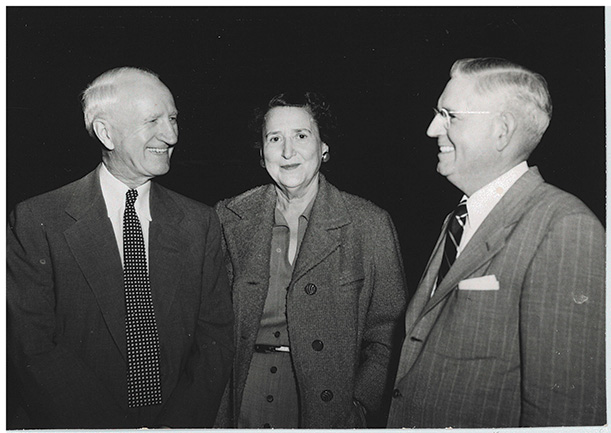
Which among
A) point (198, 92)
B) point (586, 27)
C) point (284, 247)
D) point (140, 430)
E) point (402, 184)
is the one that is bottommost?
point (140, 430)

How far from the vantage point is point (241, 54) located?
252 cm

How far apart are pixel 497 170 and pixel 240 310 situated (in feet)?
3.43

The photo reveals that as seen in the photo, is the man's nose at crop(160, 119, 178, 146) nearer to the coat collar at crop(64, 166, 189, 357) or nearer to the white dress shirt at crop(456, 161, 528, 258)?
the coat collar at crop(64, 166, 189, 357)

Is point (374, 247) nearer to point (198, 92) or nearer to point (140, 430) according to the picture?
point (198, 92)

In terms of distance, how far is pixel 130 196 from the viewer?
8.04ft

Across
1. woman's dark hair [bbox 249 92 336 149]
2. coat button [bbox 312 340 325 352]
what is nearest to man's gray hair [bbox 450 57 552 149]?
woman's dark hair [bbox 249 92 336 149]

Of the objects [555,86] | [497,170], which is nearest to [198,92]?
[497,170]

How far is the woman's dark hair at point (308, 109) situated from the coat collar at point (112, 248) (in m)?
0.44

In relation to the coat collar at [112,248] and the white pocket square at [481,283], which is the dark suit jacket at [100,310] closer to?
Result: the coat collar at [112,248]

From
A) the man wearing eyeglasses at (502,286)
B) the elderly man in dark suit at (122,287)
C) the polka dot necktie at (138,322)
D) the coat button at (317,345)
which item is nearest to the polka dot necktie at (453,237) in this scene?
the man wearing eyeglasses at (502,286)

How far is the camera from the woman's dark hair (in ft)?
8.04

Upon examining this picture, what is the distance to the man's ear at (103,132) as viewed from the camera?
2.46 meters

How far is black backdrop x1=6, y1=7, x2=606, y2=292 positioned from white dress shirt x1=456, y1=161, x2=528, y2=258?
125 mm

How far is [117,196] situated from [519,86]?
1.51 meters
